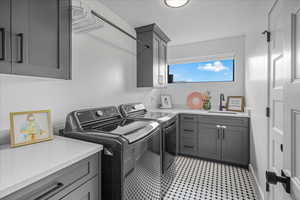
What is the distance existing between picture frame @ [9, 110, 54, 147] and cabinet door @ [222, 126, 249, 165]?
A: 2.63m

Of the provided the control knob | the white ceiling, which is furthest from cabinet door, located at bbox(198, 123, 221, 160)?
the control knob

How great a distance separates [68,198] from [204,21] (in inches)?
104

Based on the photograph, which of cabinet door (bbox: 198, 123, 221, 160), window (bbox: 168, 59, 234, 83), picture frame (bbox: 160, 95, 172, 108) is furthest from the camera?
picture frame (bbox: 160, 95, 172, 108)

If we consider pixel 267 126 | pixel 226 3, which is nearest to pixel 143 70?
pixel 226 3

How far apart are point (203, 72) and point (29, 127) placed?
10.6 feet

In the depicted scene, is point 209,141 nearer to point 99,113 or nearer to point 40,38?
point 99,113

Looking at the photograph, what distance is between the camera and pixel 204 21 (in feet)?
7.25

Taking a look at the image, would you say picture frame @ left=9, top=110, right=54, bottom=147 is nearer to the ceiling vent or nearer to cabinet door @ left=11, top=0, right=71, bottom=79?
cabinet door @ left=11, top=0, right=71, bottom=79

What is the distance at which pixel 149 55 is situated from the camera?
7.89ft

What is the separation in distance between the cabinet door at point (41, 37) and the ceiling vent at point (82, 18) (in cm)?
7

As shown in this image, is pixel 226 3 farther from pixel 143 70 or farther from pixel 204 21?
pixel 143 70

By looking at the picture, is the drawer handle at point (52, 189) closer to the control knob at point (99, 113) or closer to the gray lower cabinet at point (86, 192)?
the gray lower cabinet at point (86, 192)

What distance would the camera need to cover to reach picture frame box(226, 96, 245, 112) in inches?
110

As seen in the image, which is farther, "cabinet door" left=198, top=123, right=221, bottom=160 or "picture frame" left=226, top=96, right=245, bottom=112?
"picture frame" left=226, top=96, right=245, bottom=112
